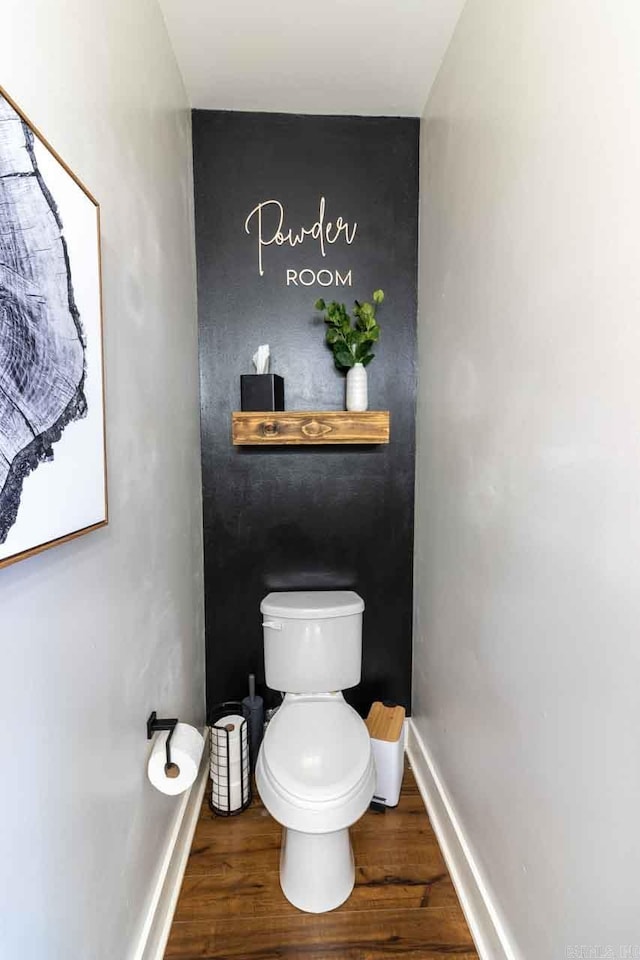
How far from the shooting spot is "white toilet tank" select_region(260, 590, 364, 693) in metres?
1.86

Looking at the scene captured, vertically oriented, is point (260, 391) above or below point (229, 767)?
above

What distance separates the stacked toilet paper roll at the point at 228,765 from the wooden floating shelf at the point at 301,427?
1.01 m

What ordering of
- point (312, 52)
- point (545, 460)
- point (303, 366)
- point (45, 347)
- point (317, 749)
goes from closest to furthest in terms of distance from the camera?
point (45, 347)
point (545, 460)
point (317, 749)
point (312, 52)
point (303, 366)

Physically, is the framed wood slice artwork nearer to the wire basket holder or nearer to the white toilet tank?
the white toilet tank

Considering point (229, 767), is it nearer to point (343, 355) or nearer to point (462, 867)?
point (462, 867)

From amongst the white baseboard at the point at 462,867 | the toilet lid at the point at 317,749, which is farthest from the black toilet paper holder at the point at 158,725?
the white baseboard at the point at 462,867

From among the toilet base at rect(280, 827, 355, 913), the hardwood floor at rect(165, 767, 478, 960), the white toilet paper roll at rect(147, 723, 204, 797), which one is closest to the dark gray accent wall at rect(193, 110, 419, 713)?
the hardwood floor at rect(165, 767, 478, 960)

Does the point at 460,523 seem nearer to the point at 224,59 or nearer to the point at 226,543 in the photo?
the point at 226,543

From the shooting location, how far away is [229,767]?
1.79m

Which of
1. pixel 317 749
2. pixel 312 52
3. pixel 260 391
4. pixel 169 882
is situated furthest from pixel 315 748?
pixel 312 52

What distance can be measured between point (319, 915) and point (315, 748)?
430 mm

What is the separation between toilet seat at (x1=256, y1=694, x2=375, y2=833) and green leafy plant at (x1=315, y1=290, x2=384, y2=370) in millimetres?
1249

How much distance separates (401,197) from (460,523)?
1.34 meters

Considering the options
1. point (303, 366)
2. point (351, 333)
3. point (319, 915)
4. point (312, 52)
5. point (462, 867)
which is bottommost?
point (319, 915)
